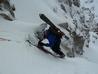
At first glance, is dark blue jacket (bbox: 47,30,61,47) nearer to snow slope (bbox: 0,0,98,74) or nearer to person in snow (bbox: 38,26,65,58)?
person in snow (bbox: 38,26,65,58)

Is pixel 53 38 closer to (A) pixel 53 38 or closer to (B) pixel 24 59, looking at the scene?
(A) pixel 53 38

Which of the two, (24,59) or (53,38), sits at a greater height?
(53,38)

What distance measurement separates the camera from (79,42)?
46.2 feet

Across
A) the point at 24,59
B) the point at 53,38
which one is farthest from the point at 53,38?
the point at 24,59

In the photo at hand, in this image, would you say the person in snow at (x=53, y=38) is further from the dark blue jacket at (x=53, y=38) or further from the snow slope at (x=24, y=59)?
the snow slope at (x=24, y=59)

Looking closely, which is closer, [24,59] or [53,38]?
[24,59]

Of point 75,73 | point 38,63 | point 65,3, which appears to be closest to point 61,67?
point 75,73

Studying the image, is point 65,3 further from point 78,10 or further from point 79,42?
point 79,42

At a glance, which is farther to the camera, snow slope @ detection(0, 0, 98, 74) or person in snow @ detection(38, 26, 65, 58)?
person in snow @ detection(38, 26, 65, 58)

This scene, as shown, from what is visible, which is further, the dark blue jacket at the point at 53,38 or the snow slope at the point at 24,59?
the dark blue jacket at the point at 53,38

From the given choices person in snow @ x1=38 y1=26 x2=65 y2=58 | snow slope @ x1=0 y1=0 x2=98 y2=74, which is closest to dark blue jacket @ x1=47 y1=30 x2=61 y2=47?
person in snow @ x1=38 y1=26 x2=65 y2=58

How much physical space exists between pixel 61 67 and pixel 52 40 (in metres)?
1.22

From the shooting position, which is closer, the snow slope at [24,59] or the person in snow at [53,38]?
the snow slope at [24,59]

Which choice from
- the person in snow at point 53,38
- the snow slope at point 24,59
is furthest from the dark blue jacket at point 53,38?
the snow slope at point 24,59
